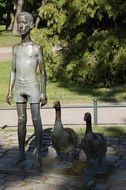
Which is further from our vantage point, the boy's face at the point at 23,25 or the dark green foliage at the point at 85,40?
the dark green foliage at the point at 85,40

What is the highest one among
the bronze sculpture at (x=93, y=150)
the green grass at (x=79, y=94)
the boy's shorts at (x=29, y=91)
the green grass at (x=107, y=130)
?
the boy's shorts at (x=29, y=91)

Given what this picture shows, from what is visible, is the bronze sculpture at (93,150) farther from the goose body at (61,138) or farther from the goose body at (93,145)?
the goose body at (61,138)

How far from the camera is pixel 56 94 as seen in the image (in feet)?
48.7

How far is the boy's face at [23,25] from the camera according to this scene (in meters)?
6.96

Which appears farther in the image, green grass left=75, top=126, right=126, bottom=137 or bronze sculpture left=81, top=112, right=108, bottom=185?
green grass left=75, top=126, right=126, bottom=137

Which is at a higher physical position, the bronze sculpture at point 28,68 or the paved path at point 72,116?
the bronze sculpture at point 28,68

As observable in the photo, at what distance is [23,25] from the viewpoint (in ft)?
22.9

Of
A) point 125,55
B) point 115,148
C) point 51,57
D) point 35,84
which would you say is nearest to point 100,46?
point 125,55

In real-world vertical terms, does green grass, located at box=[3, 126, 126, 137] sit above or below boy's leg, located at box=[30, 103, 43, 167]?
below

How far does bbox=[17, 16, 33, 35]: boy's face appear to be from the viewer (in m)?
6.96

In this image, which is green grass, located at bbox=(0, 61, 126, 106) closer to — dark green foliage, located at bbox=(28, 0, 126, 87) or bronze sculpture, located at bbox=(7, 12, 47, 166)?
dark green foliage, located at bbox=(28, 0, 126, 87)

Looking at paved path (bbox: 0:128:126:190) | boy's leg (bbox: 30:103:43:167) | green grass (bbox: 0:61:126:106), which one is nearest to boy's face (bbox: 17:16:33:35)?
boy's leg (bbox: 30:103:43:167)

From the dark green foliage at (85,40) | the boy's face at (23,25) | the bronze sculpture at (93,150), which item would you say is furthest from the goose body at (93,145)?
the dark green foliage at (85,40)

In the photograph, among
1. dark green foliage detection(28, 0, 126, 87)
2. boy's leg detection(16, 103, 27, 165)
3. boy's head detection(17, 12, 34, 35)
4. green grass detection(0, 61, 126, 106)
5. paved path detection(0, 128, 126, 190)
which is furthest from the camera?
dark green foliage detection(28, 0, 126, 87)
